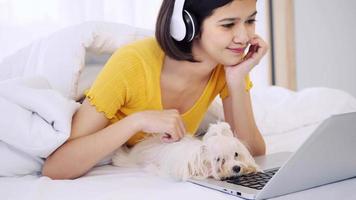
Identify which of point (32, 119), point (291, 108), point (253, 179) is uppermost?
point (32, 119)

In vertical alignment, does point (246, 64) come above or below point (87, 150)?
above

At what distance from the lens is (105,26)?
57.9 inches

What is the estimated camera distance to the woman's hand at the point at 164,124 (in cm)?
102

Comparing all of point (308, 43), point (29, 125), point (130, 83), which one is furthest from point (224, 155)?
point (308, 43)

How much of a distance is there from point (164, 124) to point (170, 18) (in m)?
0.30

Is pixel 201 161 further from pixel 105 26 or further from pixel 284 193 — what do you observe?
pixel 105 26

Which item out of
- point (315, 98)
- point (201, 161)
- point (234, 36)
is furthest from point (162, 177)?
point (315, 98)

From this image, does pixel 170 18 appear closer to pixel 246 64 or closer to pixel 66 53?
pixel 246 64

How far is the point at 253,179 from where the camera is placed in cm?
90

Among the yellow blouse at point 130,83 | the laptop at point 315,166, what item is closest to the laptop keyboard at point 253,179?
the laptop at point 315,166

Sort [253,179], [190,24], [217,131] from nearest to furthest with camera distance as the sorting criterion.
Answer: [253,179] → [217,131] → [190,24]

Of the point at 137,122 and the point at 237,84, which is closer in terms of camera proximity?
the point at 137,122

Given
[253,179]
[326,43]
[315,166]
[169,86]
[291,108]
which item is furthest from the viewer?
[326,43]

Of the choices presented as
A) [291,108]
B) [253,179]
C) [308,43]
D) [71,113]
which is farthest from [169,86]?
[308,43]
